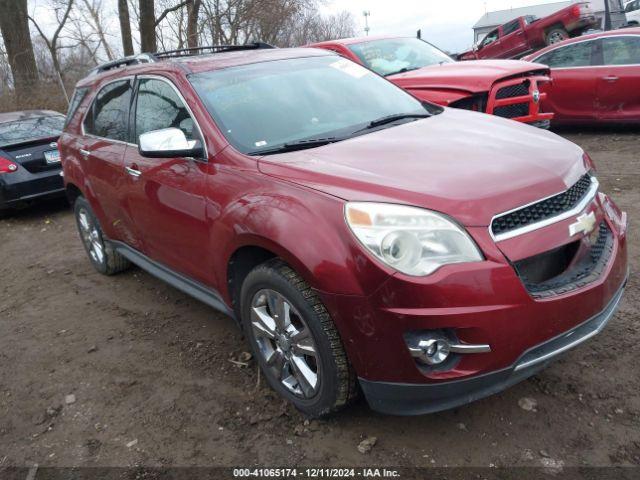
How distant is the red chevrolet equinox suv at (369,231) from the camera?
2189 mm

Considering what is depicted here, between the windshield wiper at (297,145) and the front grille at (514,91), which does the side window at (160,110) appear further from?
the front grille at (514,91)

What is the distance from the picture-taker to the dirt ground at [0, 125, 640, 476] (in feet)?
8.32

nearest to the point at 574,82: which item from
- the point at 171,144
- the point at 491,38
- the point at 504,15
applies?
the point at 171,144

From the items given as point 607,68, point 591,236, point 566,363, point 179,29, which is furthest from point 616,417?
point 179,29

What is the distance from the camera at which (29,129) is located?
7930mm

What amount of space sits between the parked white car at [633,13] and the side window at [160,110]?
51.6 ft

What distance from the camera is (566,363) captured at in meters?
3.03

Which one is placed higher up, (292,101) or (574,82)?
(292,101)

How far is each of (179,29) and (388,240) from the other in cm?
2697

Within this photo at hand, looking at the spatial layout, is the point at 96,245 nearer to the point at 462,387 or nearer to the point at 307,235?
the point at 307,235

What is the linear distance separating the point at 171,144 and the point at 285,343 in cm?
125

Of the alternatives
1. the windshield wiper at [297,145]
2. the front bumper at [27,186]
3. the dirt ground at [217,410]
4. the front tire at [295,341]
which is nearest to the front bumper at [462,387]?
the front tire at [295,341]

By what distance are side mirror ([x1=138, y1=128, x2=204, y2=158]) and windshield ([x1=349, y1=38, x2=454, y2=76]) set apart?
4.51 metres

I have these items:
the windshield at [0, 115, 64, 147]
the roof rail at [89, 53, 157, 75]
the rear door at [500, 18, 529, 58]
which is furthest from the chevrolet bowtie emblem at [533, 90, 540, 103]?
the rear door at [500, 18, 529, 58]
